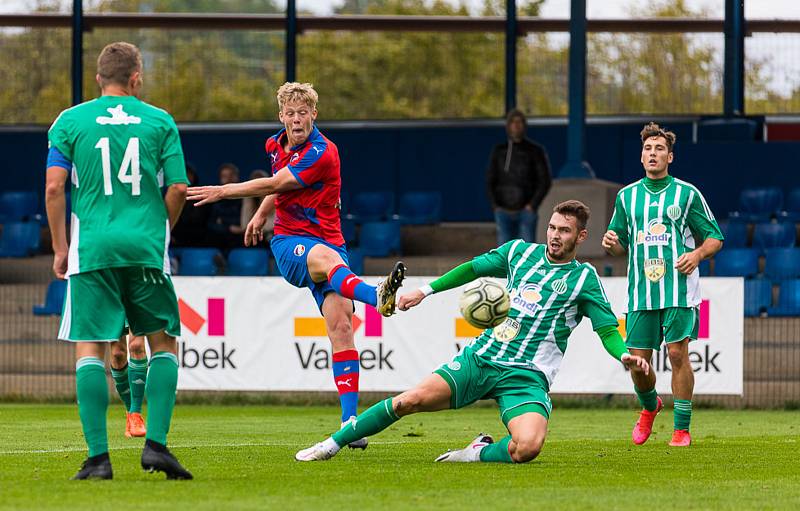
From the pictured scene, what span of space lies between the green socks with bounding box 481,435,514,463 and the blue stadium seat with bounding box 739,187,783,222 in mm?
13406

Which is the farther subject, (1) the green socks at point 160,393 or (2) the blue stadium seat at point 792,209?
(2) the blue stadium seat at point 792,209

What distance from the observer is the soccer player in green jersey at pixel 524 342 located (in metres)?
7.49

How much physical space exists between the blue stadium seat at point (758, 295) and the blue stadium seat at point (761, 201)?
209 inches

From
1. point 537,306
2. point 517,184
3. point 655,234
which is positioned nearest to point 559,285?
point 537,306

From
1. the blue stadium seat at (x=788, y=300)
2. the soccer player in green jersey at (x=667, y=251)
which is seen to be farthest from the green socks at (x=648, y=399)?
the blue stadium seat at (x=788, y=300)

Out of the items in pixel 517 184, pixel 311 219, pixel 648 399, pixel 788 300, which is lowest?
pixel 648 399

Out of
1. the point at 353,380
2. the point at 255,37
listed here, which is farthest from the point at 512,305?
the point at 255,37

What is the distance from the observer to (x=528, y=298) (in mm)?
7668

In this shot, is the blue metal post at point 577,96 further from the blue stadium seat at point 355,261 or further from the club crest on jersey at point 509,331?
the club crest on jersey at point 509,331

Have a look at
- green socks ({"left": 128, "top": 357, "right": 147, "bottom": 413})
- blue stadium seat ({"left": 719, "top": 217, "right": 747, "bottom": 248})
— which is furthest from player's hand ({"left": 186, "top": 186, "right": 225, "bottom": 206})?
blue stadium seat ({"left": 719, "top": 217, "right": 747, "bottom": 248})

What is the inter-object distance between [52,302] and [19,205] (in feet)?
20.7

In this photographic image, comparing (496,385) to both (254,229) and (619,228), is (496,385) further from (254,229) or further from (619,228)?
(619,228)

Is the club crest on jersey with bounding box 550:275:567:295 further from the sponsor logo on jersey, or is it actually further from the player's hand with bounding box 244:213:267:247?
the sponsor logo on jersey

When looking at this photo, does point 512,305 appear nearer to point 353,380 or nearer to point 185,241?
point 353,380
